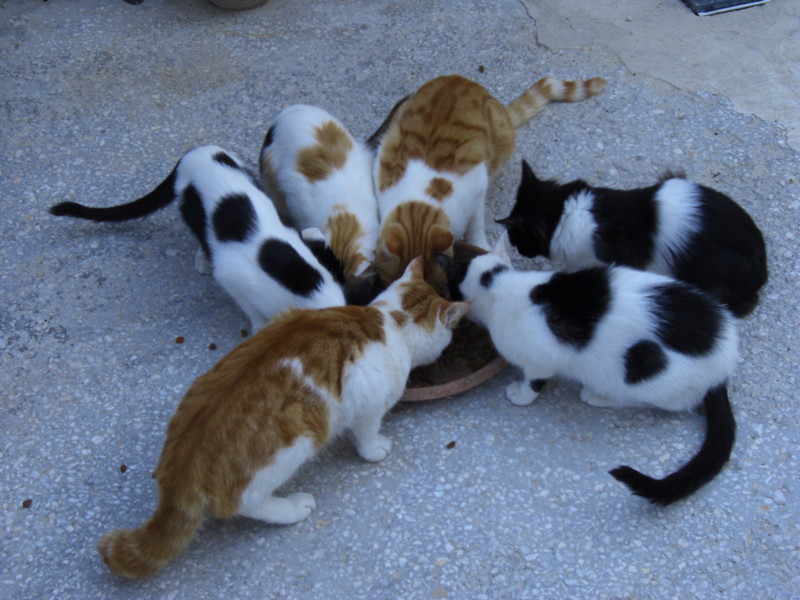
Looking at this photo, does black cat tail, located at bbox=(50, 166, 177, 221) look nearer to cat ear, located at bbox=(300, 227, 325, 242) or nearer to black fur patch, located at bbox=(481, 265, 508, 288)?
cat ear, located at bbox=(300, 227, 325, 242)

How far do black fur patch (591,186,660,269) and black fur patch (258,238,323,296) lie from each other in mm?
1204

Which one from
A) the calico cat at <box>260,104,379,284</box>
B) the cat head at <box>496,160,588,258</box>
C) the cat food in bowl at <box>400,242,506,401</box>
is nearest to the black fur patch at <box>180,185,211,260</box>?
the calico cat at <box>260,104,379,284</box>

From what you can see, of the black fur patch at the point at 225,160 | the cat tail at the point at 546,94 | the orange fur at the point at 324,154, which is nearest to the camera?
the black fur patch at the point at 225,160

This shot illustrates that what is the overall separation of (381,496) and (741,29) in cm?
376

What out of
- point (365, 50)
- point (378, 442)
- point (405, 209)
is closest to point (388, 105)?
point (365, 50)

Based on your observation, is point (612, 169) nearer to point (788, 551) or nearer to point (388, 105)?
point (388, 105)

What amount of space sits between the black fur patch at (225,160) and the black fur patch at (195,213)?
17 cm

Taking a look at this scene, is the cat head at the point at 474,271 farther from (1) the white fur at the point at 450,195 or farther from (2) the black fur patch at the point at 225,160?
(2) the black fur patch at the point at 225,160

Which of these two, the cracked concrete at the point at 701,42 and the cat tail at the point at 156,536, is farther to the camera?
the cracked concrete at the point at 701,42

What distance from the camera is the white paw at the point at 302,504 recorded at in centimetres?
257

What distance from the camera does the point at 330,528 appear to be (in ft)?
8.47

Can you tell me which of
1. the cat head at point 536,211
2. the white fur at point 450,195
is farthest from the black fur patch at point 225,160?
the cat head at point 536,211

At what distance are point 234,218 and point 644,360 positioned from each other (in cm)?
170

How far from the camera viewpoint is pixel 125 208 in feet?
11.5
